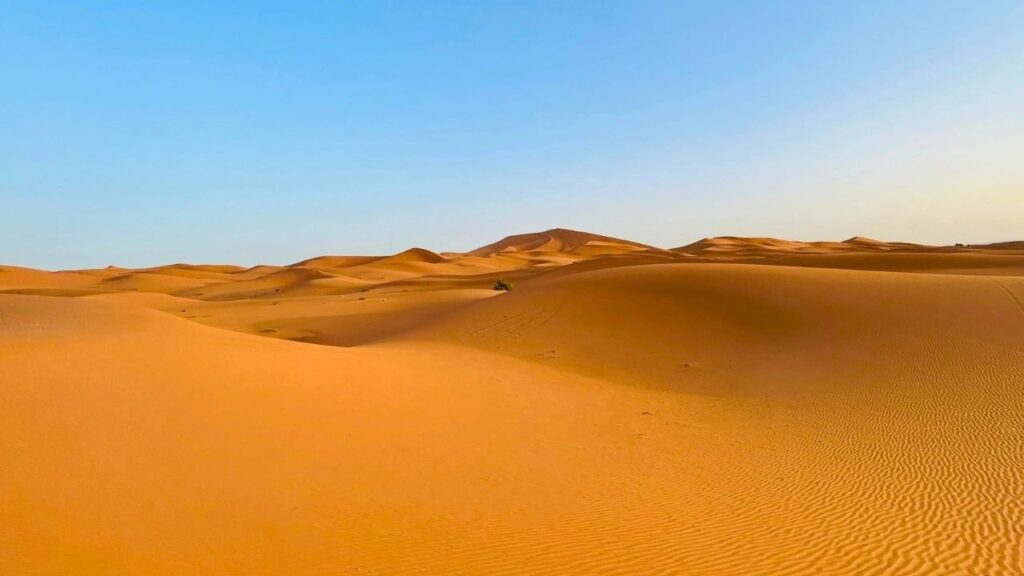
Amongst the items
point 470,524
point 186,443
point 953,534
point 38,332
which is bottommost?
point 953,534

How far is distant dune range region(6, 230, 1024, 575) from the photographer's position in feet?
17.5

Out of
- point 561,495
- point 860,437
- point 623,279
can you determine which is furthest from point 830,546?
point 623,279

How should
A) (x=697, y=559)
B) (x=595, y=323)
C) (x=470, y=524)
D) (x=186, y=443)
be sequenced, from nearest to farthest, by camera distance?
(x=697, y=559) → (x=470, y=524) → (x=186, y=443) → (x=595, y=323)

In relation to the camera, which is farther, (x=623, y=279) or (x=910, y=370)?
(x=623, y=279)

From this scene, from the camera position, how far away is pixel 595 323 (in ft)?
62.2

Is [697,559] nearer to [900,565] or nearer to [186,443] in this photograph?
[900,565]

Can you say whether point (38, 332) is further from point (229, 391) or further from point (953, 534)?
point (953, 534)

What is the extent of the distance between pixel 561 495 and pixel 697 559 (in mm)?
1847

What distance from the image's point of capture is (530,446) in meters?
8.80

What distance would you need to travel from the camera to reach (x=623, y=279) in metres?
22.8

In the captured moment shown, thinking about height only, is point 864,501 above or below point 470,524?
below

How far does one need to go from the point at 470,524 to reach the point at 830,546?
11.6 ft

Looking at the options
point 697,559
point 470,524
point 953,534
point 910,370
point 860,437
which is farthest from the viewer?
point 910,370

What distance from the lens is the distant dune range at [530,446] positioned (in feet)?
17.5
